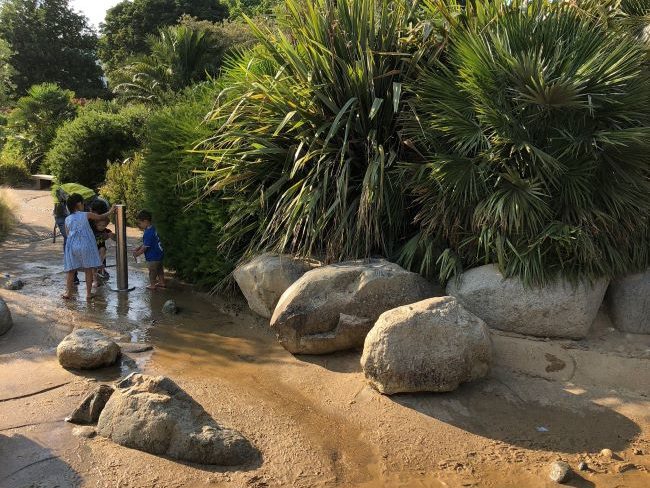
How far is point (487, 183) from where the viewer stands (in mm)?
5723

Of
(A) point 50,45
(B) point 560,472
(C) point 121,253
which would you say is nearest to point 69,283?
(C) point 121,253

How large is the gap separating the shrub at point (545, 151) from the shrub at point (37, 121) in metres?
18.5

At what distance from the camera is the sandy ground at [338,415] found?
3.84m

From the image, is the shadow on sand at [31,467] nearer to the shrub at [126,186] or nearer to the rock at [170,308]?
the rock at [170,308]

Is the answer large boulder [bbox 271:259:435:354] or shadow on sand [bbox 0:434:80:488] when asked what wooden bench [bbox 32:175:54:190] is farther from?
shadow on sand [bbox 0:434:80:488]

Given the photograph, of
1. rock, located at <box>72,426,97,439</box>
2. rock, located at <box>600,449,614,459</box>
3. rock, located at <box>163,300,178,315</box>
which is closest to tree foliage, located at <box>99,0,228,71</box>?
rock, located at <box>163,300,178,315</box>

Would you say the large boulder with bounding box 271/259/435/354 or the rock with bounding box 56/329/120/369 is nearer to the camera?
the rock with bounding box 56/329/120/369

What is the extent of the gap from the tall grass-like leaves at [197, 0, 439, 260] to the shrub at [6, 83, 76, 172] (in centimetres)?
1643

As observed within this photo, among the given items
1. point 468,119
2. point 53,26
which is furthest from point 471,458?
point 53,26

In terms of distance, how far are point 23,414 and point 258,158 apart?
339 centimetres

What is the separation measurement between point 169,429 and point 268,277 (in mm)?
2431

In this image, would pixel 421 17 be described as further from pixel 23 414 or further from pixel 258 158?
pixel 23 414

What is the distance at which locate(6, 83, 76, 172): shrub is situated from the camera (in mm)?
21234

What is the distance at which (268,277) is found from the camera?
626 cm
